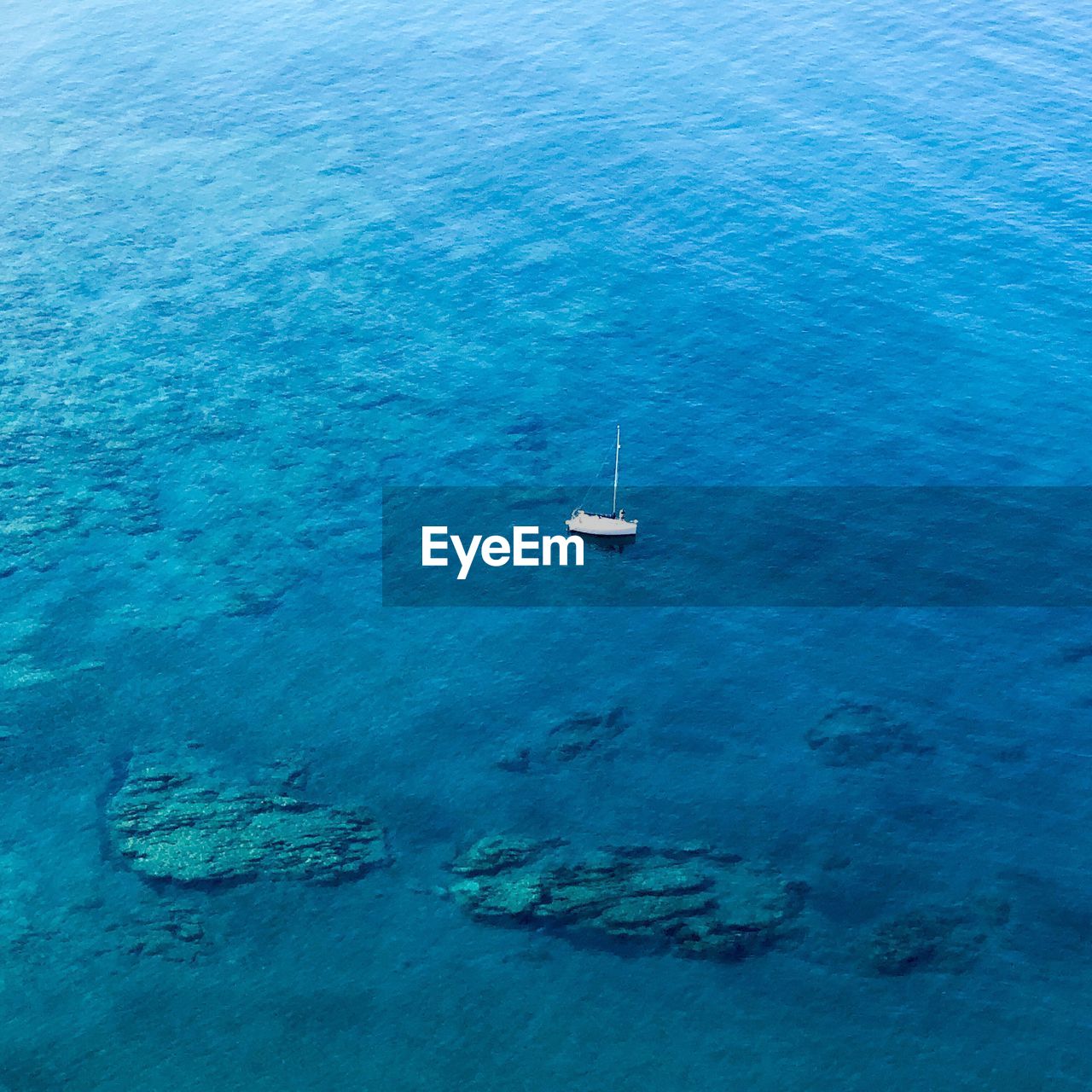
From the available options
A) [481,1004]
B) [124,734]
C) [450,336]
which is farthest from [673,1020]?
[450,336]

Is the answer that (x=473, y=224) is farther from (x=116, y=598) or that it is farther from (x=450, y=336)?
(x=116, y=598)

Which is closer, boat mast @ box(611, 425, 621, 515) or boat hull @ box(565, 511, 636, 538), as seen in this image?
boat hull @ box(565, 511, 636, 538)

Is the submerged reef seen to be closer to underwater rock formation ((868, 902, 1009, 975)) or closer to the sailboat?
the sailboat

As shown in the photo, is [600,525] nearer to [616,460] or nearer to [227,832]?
[616,460]

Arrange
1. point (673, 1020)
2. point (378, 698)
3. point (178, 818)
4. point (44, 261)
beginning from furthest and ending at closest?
point (44, 261)
point (378, 698)
point (178, 818)
point (673, 1020)

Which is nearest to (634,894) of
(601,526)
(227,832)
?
(227,832)

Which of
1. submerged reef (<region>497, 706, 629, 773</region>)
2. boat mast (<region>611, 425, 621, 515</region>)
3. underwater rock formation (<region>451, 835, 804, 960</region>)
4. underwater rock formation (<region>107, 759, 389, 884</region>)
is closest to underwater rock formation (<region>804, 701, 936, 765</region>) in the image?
underwater rock formation (<region>451, 835, 804, 960</region>)

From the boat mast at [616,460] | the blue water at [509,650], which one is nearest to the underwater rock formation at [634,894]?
the blue water at [509,650]

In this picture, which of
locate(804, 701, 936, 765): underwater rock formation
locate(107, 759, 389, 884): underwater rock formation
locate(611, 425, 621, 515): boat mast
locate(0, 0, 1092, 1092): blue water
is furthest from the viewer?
locate(611, 425, 621, 515): boat mast
